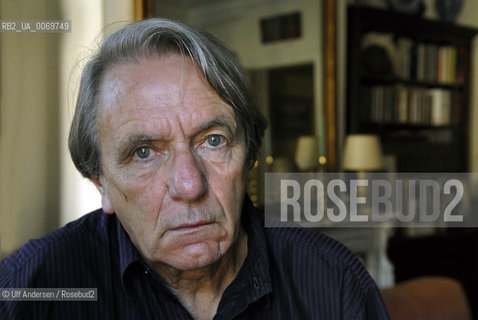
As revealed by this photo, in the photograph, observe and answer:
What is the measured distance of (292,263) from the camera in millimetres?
1140

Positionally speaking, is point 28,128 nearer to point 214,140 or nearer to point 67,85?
point 67,85

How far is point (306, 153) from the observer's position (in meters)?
3.06

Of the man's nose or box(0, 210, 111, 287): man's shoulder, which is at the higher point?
the man's nose

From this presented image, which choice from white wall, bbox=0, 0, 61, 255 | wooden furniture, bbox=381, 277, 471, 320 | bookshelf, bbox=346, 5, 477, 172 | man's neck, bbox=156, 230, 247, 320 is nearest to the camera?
man's neck, bbox=156, 230, 247, 320

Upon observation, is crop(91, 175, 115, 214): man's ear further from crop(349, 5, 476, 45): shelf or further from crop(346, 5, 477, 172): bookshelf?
crop(349, 5, 476, 45): shelf

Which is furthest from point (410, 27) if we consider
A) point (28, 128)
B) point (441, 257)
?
point (28, 128)

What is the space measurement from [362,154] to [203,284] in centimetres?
217

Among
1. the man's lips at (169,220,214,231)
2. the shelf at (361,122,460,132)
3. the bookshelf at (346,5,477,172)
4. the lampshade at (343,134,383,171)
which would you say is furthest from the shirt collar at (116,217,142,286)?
the shelf at (361,122,460,132)

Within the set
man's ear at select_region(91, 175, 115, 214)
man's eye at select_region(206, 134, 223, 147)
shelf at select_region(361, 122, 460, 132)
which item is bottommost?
man's ear at select_region(91, 175, 115, 214)

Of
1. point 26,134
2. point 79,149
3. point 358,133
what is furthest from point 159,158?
point 358,133

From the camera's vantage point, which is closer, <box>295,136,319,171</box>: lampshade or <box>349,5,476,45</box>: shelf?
<box>295,136,319,171</box>: lampshade

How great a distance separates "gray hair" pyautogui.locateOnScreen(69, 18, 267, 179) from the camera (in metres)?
0.98

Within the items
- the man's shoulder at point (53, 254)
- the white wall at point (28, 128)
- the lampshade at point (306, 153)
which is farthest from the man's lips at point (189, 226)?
the lampshade at point (306, 153)

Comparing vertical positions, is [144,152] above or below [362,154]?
above
